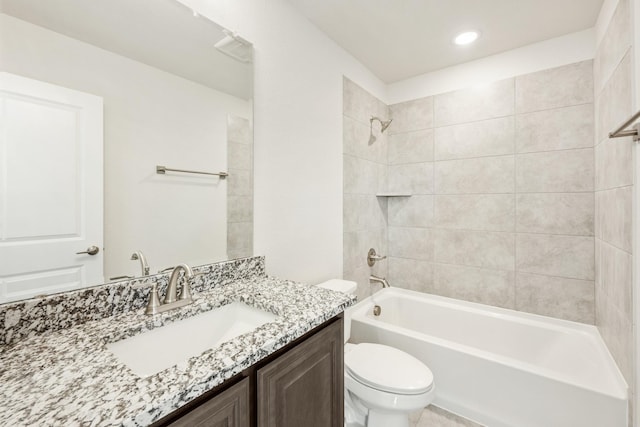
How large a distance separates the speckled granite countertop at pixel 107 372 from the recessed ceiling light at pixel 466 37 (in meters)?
2.07

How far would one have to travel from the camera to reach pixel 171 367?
589mm

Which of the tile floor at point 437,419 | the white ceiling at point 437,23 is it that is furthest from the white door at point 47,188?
the tile floor at point 437,419

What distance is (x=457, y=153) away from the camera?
229cm

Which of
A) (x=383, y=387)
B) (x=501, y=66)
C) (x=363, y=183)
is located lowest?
(x=383, y=387)

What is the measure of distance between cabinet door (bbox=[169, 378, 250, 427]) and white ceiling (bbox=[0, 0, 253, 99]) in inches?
44.6

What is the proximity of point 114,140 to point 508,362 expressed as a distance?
2.14 metres

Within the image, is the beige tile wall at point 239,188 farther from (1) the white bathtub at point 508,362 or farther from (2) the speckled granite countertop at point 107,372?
(1) the white bathtub at point 508,362

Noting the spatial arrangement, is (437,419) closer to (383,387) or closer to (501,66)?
(383,387)

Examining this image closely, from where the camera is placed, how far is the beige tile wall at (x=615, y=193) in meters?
1.23

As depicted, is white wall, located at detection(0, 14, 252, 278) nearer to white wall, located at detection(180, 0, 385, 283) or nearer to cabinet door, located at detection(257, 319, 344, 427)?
white wall, located at detection(180, 0, 385, 283)

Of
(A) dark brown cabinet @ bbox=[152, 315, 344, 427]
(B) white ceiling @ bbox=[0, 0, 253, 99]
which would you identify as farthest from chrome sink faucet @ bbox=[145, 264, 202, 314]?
(B) white ceiling @ bbox=[0, 0, 253, 99]

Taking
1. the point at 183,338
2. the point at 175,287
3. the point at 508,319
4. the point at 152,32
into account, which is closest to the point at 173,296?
the point at 175,287

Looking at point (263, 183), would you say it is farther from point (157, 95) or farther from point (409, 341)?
point (409, 341)

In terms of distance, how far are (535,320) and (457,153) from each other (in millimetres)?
1392
